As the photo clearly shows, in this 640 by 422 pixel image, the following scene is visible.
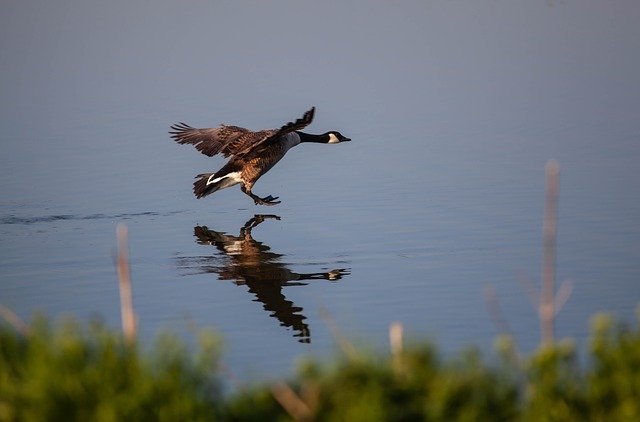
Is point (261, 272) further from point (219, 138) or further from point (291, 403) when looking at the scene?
point (291, 403)

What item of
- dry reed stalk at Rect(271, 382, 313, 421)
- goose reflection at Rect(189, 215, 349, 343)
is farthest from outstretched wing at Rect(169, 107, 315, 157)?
dry reed stalk at Rect(271, 382, 313, 421)

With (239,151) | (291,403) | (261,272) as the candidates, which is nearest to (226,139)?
(239,151)

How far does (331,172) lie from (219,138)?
1.62 metres

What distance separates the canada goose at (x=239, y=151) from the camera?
1477cm

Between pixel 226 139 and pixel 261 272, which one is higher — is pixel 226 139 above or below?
above

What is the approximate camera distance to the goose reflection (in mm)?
10008

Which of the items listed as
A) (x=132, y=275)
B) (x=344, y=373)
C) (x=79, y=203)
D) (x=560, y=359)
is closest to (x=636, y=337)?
(x=560, y=359)

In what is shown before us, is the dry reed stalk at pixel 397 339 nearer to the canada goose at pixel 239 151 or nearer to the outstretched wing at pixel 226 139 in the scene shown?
the canada goose at pixel 239 151

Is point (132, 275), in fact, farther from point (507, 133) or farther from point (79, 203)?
point (507, 133)

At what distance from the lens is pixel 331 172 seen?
1656 centimetres

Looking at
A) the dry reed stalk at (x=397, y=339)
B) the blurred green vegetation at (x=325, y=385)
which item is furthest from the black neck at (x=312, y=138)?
the dry reed stalk at (x=397, y=339)

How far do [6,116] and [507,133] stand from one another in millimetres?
9065

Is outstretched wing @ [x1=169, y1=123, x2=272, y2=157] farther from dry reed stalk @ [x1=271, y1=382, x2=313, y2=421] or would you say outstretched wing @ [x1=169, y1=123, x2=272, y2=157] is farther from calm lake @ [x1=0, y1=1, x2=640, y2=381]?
dry reed stalk @ [x1=271, y1=382, x2=313, y2=421]

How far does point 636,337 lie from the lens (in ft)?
19.9
